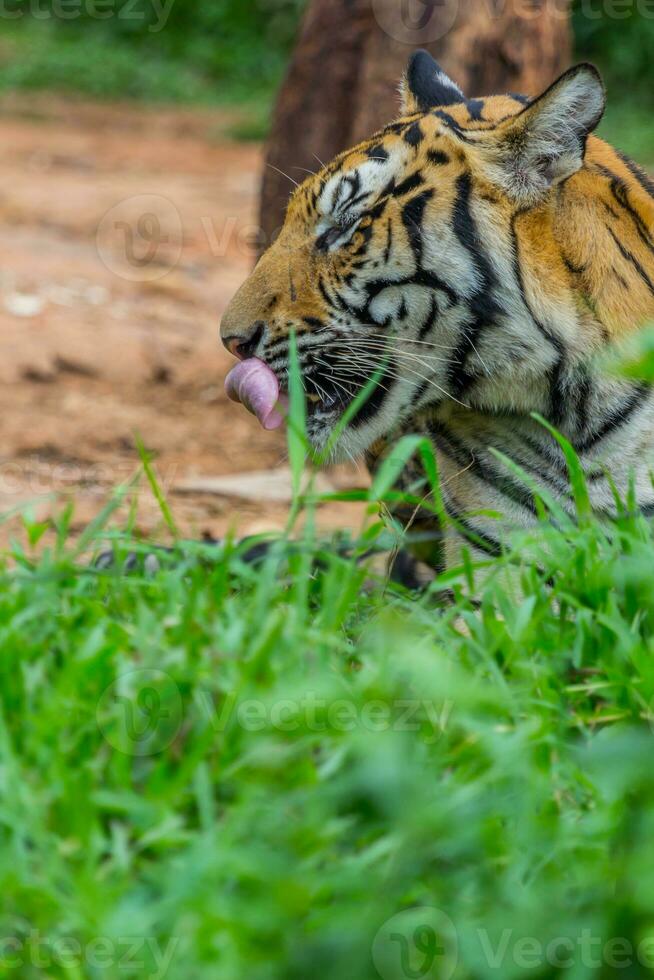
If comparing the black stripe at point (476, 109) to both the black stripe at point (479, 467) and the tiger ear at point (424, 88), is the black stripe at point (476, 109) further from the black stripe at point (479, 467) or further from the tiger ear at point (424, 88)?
the black stripe at point (479, 467)

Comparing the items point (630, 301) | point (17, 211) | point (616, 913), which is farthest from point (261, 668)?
point (17, 211)

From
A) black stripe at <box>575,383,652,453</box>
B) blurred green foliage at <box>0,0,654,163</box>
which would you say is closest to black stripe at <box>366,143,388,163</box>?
black stripe at <box>575,383,652,453</box>

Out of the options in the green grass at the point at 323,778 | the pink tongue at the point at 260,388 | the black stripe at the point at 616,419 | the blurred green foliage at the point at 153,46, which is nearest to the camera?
the green grass at the point at 323,778

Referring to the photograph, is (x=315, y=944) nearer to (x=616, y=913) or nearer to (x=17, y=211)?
(x=616, y=913)

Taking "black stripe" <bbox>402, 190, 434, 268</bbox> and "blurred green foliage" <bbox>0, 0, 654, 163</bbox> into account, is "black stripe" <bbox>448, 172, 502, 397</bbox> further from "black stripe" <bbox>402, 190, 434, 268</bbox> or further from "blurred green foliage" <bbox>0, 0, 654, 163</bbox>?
"blurred green foliage" <bbox>0, 0, 654, 163</bbox>

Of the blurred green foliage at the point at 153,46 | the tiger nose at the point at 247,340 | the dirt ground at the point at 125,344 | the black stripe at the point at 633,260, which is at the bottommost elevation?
the dirt ground at the point at 125,344

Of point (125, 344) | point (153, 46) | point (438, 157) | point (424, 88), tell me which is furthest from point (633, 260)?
point (153, 46)

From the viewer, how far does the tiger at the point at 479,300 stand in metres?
2.93

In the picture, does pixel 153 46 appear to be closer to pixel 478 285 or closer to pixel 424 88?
pixel 424 88

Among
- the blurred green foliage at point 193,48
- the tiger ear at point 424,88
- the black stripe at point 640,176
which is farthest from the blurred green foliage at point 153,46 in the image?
the black stripe at point 640,176

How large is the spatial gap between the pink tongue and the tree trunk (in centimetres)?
209

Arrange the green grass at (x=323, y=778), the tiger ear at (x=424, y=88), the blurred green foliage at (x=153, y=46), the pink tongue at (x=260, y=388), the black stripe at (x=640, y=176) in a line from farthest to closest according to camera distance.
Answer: the blurred green foliage at (x=153, y=46)
the tiger ear at (x=424, y=88)
the black stripe at (x=640, y=176)
the pink tongue at (x=260, y=388)
the green grass at (x=323, y=778)

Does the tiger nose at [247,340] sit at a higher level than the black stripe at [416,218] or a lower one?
lower

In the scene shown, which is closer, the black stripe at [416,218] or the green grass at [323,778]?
the green grass at [323,778]
